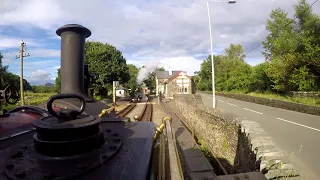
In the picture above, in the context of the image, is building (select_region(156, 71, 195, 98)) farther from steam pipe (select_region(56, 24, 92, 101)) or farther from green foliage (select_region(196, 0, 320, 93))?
steam pipe (select_region(56, 24, 92, 101))

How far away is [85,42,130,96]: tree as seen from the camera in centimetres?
3625

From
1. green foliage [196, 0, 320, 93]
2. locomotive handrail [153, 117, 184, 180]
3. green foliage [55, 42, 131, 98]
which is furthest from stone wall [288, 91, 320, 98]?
green foliage [55, 42, 131, 98]

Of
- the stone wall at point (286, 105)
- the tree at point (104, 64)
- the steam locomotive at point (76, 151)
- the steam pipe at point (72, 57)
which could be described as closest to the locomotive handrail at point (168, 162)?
the steam locomotive at point (76, 151)

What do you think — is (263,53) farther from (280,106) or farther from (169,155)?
(169,155)

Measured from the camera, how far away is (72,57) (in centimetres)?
378

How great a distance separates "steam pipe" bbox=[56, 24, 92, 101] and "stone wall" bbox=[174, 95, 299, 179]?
12.8ft

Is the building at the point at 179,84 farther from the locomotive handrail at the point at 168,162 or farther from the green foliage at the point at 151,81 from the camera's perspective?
the green foliage at the point at 151,81

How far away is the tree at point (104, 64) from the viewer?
36.2 m

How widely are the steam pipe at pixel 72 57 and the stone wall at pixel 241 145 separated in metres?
3.91

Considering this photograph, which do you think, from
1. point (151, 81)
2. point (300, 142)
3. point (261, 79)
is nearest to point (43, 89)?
point (151, 81)

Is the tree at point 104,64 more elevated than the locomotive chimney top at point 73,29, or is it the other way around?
the tree at point 104,64

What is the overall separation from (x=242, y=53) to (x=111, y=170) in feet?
203

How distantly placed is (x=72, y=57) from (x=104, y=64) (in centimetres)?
3420

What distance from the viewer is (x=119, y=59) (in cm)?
4000
